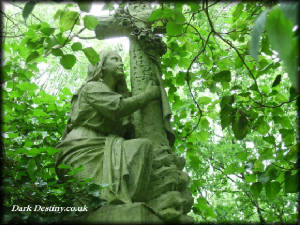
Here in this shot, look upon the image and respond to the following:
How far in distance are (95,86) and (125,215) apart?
7.44 ft

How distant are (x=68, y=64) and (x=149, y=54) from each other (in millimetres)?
1733

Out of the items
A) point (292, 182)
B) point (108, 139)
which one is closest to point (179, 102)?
point (108, 139)

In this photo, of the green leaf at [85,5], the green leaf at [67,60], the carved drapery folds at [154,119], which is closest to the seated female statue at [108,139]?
the carved drapery folds at [154,119]

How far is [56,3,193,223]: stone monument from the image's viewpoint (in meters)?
3.86

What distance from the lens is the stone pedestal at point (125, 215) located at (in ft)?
11.0

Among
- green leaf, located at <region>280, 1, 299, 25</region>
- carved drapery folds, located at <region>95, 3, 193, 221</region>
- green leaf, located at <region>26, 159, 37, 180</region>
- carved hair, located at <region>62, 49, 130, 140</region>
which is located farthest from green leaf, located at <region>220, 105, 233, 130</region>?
green leaf, located at <region>280, 1, 299, 25</region>

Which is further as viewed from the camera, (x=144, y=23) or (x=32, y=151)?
(x=144, y=23)

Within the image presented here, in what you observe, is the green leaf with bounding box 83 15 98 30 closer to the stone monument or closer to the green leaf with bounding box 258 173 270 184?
the stone monument

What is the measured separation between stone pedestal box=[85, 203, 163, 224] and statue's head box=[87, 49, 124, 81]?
2.40 m

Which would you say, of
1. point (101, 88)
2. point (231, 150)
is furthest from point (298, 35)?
point (231, 150)

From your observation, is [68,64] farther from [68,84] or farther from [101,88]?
[68,84]

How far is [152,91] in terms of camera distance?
5.15 metres

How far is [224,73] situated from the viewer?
4.80 metres

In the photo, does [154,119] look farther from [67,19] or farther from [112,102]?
[67,19]
